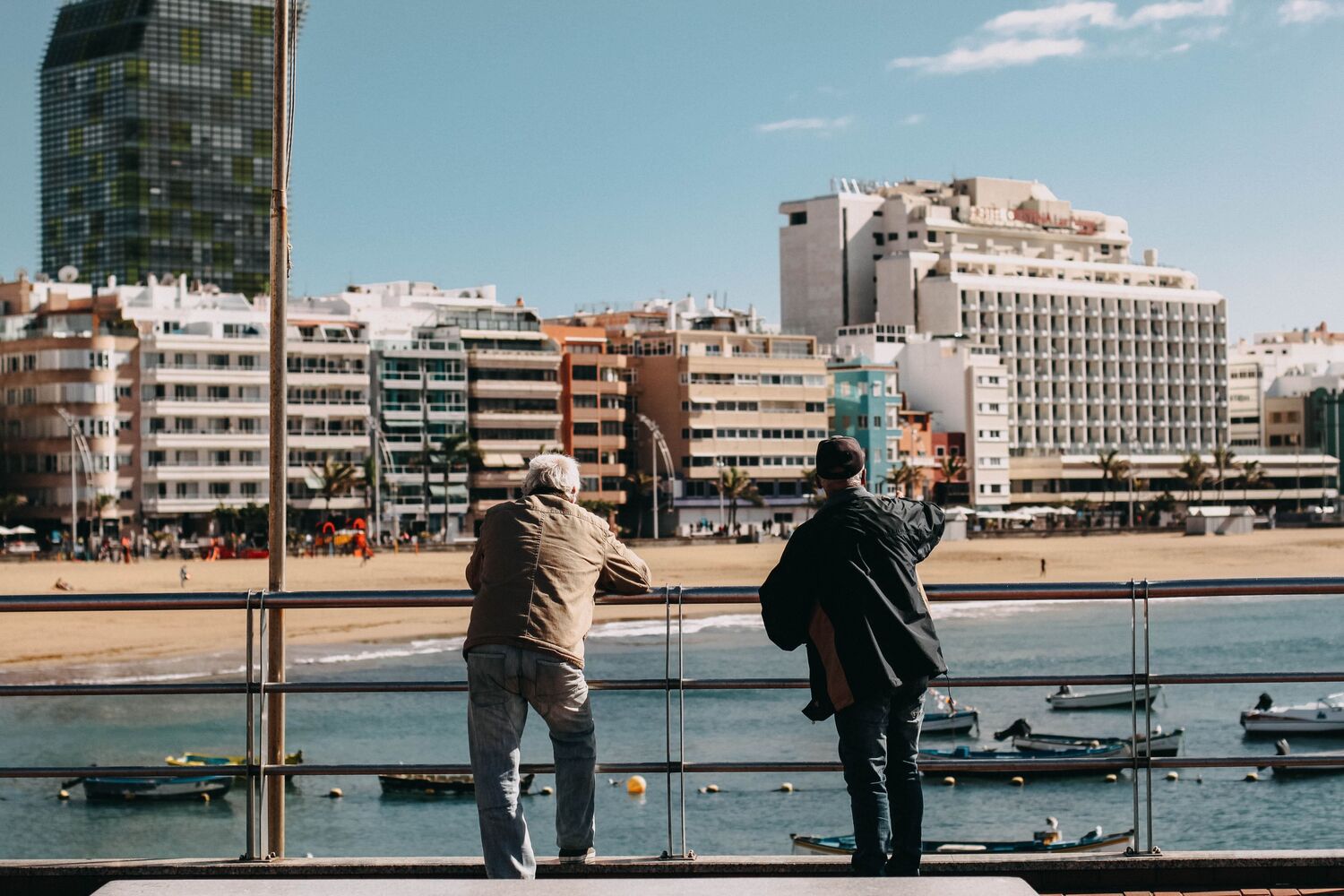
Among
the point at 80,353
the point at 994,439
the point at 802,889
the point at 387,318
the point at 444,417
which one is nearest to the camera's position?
the point at 802,889

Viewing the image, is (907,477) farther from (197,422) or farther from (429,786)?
(429,786)

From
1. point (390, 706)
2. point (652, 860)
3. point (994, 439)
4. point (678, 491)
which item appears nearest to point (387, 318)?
point (678, 491)

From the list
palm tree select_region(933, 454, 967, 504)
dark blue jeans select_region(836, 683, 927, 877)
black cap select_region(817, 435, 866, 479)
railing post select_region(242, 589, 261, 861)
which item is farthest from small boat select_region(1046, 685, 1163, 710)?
palm tree select_region(933, 454, 967, 504)

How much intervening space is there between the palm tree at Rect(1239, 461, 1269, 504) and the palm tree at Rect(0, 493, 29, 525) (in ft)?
300

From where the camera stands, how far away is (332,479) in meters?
102

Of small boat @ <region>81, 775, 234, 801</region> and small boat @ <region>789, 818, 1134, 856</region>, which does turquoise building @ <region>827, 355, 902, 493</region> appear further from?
small boat @ <region>789, 818, 1134, 856</region>

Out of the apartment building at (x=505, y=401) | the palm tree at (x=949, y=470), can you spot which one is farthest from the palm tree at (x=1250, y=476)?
the apartment building at (x=505, y=401)

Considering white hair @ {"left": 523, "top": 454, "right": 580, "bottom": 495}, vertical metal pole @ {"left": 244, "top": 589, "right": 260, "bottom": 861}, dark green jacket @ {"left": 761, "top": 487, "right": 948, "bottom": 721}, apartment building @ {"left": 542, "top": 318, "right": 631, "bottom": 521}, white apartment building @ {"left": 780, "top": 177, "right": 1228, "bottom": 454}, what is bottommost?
vertical metal pole @ {"left": 244, "top": 589, "right": 260, "bottom": 861}

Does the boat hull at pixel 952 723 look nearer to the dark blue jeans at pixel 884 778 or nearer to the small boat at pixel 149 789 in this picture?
the small boat at pixel 149 789

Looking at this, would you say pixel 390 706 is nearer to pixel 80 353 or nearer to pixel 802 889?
pixel 802 889

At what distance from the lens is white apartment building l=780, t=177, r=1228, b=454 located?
→ 149375 mm

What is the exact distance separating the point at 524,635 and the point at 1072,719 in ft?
118

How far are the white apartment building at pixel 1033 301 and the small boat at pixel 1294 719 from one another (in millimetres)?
106162

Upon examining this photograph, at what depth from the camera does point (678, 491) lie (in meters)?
116
